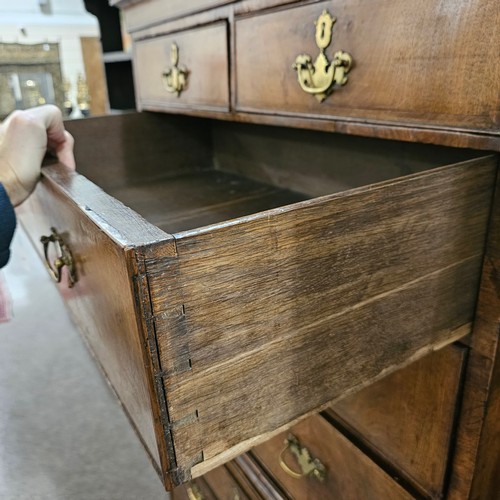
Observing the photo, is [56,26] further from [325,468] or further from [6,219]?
[325,468]

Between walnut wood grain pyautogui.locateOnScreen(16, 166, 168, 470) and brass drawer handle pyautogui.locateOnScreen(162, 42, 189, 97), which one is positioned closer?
walnut wood grain pyautogui.locateOnScreen(16, 166, 168, 470)

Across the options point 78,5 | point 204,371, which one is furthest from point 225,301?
point 78,5

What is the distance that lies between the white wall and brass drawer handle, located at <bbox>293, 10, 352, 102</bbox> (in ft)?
12.9

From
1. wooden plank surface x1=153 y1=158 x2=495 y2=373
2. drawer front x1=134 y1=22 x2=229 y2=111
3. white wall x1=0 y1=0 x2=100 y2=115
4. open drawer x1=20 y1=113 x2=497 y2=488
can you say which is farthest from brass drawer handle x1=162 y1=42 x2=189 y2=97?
white wall x1=0 y1=0 x2=100 y2=115

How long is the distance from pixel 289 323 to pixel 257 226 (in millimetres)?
86

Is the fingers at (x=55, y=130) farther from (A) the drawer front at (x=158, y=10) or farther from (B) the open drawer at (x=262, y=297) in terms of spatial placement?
(A) the drawer front at (x=158, y=10)

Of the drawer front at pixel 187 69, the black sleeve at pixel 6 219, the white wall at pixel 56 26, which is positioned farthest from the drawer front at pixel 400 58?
the white wall at pixel 56 26

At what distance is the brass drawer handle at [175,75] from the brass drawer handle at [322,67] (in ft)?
0.99

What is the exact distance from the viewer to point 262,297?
1.15ft

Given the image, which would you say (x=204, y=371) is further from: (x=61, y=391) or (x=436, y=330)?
(x=61, y=391)

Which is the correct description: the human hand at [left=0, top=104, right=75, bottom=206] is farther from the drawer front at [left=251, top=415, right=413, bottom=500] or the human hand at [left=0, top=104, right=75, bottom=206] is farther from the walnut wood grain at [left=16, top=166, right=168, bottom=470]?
the drawer front at [left=251, top=415, right=413, bottom=500]

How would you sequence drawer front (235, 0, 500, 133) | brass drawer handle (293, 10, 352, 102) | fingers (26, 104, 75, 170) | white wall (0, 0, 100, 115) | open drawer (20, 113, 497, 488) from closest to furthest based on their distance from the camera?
Answer: open drawer (20, 113, 497, 488) < drawer front (235, 0, 500, 133) < brass drawer handle (293, 10, 352, 102) < fingers (26, 104, 75, 170) < white wall (0, 0, 100, 115)

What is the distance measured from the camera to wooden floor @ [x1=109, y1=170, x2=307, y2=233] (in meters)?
0.74

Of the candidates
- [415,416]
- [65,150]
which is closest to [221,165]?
[65,150]
